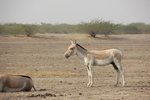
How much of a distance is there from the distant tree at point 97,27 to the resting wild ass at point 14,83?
42.3m

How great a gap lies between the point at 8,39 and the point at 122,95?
36.0m

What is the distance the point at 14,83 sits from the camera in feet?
40.3

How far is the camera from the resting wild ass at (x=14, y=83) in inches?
477

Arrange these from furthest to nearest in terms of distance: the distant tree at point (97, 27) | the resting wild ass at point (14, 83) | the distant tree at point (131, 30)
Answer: the distant tree at point (131, 30)
the distant tree at point (97, 27)
the resting wild ass at point (14, 83)

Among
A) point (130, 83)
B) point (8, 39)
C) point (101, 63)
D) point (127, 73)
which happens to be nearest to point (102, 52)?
point (101, 63)

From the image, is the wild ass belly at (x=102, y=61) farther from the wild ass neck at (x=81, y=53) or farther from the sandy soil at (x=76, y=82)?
the sandy soil at (x=76, y=82)

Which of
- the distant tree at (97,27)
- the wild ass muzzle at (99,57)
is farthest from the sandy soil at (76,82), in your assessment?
the distant tree at (97,27)

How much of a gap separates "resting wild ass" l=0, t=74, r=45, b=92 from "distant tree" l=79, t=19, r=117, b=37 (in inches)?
1664

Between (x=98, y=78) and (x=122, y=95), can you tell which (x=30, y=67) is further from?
(x=122, y=95)

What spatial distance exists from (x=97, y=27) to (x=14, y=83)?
145ft

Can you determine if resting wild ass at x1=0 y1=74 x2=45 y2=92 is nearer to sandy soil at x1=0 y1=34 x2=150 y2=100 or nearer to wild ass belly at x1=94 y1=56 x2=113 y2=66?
sandy soil at x1=0 y1=34 x2=150 y2=100

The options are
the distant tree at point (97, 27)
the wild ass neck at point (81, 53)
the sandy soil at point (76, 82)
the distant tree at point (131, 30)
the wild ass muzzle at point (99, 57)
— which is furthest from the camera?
the distant tree at point (131, 30)

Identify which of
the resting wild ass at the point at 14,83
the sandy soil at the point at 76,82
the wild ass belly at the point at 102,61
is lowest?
the sandy soil at the point at 76,82

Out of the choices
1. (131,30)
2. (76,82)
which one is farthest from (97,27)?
(76,82)
